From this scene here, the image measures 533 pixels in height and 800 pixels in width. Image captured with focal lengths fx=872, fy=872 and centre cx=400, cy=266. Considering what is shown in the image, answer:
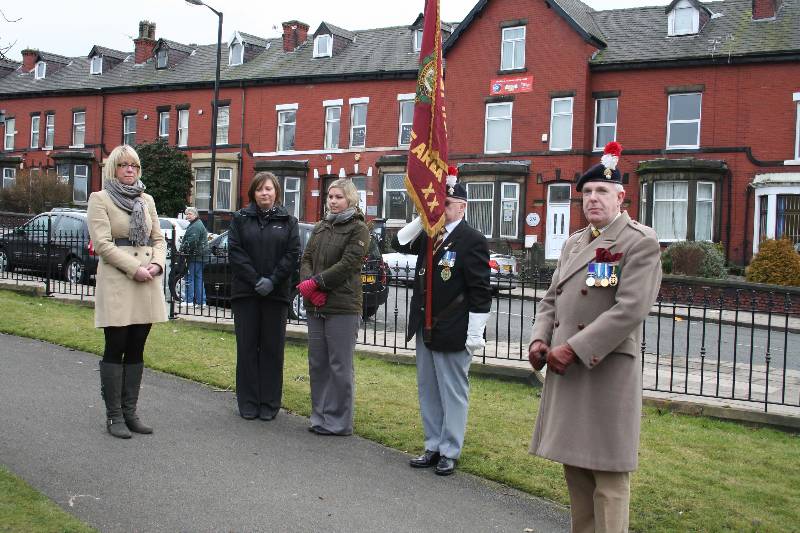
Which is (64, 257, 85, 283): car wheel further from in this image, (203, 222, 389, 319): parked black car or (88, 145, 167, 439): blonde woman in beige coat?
(88, 145, 167, 439): blonde woman in beige coat

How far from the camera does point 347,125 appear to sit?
125ft

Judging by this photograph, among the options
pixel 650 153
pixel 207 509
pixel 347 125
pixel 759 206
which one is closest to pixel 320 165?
pixel 347 125

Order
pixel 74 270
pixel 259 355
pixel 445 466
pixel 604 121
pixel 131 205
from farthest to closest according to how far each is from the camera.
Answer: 1. pixel 604 121
2. pixel 74 270
3. pixel 259 355
4. pixel 131 205
5. pixel 445 466

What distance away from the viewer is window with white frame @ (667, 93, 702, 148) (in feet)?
99.5

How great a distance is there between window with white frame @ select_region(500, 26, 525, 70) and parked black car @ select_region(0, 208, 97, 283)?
19320 millimetres

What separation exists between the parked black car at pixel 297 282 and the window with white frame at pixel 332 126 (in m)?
21.9

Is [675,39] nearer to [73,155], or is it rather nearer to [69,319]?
[69,319]

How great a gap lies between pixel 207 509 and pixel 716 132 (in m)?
28.0

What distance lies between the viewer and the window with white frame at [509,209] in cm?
3328

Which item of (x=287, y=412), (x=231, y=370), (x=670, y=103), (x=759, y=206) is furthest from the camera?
(x=670, y=103)

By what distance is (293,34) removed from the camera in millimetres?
41656

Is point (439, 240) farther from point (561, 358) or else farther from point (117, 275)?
point (117, 275)

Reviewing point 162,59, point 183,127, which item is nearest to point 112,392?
point 183,127

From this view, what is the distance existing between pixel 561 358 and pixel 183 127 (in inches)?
1620
